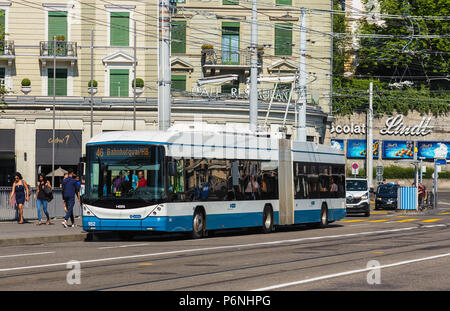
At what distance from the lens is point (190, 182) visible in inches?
960

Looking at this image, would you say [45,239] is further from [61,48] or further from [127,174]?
[61,48]

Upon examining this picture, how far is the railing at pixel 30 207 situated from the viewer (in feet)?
100

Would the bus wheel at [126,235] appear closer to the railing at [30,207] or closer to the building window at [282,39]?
the railing at [30,207]

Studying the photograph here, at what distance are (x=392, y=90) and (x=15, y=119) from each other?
119 ft

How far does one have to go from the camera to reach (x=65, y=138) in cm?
4916

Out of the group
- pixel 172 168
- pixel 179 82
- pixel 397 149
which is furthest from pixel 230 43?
pixel 172 168

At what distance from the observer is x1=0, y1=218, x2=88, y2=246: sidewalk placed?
879 inches

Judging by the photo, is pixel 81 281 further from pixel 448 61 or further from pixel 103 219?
pixel 448 61

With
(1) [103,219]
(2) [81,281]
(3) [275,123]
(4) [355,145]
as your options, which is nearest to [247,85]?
(3) [275,123]

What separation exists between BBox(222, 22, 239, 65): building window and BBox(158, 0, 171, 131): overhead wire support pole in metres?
27.5

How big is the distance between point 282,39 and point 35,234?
3555 cm

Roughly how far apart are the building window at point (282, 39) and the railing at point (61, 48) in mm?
13731

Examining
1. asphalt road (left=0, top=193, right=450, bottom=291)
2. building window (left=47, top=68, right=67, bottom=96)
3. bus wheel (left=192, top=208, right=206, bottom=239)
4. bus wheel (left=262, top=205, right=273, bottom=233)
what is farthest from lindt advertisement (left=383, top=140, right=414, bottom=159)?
bus wheel (left=192, top=208, right=206, bottom=239)

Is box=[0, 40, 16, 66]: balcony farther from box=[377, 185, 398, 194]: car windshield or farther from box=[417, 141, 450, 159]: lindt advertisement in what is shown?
box=[417, 141, 450, 159]: lindt advertisement
